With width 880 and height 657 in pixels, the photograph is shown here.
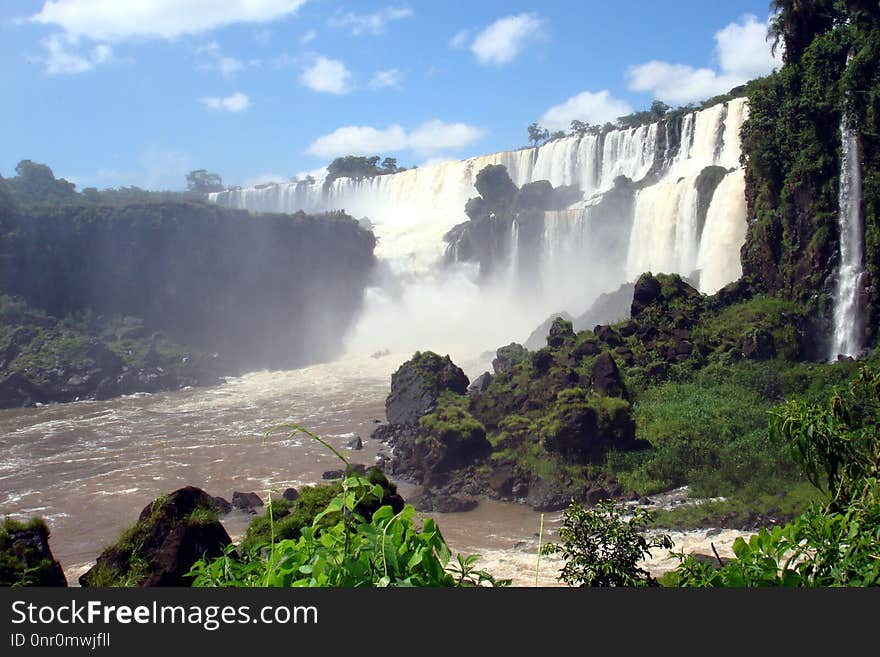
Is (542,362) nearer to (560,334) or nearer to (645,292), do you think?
(560,334)

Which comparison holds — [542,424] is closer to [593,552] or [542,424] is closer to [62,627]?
[593,552]

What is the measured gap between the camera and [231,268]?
180 feet

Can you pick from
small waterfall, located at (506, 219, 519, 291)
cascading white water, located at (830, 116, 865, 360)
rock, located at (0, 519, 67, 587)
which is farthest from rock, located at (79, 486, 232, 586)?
small waterfall, located at (506, 219, 519, 291)

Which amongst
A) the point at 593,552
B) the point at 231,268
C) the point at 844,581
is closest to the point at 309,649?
the point at 844,581

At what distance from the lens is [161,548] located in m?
10.6

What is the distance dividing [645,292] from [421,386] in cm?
996

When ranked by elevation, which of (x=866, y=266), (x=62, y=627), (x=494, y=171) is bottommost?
(x=62, y=627)

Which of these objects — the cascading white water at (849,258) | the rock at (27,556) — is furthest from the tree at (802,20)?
the rock at (27,556)

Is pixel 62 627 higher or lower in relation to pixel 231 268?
lower

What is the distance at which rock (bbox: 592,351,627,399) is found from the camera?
2445cm

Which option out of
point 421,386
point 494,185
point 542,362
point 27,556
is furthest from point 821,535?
point 494,185

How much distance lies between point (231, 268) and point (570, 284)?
83.6 ft

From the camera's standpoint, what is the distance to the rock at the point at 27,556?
854 centimetres

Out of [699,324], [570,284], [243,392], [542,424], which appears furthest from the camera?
[570,284]
